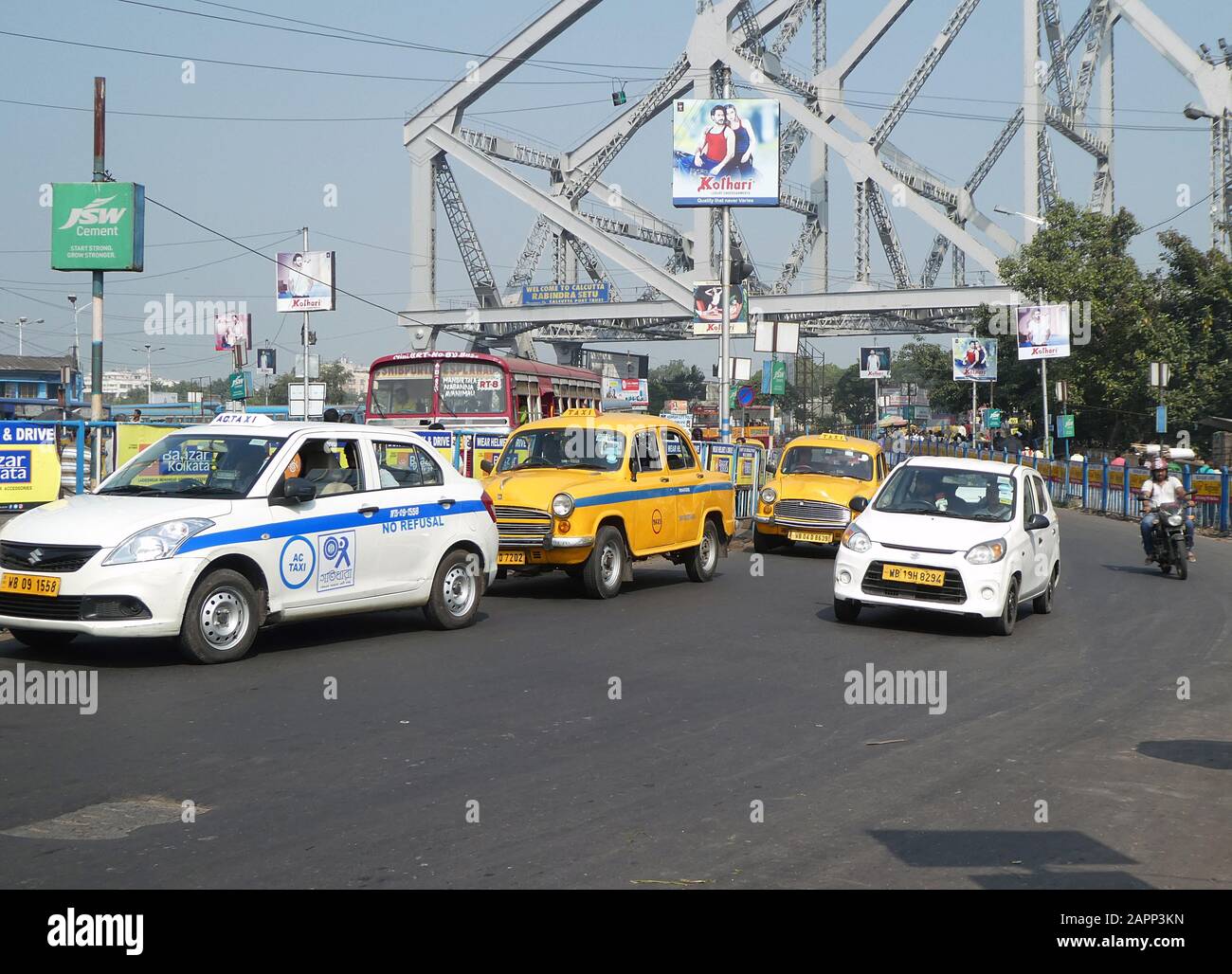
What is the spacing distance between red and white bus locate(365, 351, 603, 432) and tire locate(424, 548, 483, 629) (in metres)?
13.3

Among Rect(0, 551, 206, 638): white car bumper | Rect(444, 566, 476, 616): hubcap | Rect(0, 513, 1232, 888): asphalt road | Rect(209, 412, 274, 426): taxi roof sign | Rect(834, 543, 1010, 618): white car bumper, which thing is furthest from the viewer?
Rect(834, 543, 1010, 618): white car bumper

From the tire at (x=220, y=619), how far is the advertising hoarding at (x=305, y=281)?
1503 inches

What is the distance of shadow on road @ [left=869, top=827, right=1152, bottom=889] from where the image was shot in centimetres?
530

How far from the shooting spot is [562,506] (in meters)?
14.1

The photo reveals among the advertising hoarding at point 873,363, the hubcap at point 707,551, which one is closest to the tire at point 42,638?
the hubcap at point 707,551

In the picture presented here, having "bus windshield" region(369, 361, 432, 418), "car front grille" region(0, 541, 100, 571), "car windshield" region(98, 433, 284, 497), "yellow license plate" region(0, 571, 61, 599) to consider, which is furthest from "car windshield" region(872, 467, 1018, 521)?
"bus windshield" region(369, 361, 432, 418)

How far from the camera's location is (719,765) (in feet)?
23.6

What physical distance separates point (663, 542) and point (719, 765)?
8.81 m

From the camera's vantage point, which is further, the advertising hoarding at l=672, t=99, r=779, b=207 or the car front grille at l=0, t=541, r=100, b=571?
the advertising hoarding at l=672, t=99, r=779, b=207

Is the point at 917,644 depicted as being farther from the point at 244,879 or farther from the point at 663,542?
the point at 244,879

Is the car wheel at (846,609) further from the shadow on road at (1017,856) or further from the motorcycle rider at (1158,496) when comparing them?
the motorcycle rider at (1158,496)

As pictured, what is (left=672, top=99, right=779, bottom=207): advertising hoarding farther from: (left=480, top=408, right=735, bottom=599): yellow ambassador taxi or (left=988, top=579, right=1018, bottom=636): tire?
(left=988, top=579, right=1018, bottom=636): tire
